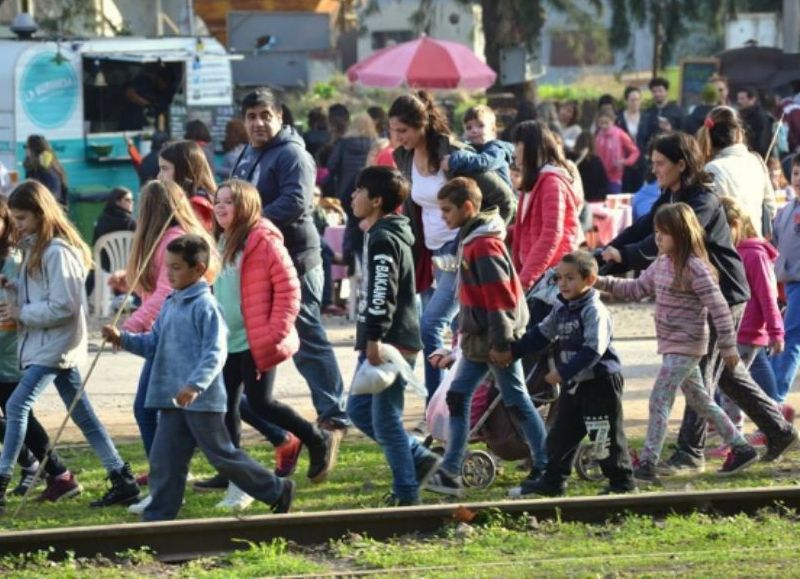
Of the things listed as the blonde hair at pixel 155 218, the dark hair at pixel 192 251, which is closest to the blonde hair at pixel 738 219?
the blonde hair at pixel 155 218

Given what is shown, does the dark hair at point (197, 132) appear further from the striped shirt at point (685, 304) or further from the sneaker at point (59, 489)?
the striped shirt at point (685, 304)

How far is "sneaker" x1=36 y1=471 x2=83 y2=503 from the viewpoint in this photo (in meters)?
9.52

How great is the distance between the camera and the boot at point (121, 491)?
30.5 feet

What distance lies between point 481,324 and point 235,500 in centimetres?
145

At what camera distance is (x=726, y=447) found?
10305 millimetres

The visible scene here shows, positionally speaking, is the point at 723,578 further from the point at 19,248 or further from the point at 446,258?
the point at 19,248

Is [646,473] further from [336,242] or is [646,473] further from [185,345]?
[336,242]

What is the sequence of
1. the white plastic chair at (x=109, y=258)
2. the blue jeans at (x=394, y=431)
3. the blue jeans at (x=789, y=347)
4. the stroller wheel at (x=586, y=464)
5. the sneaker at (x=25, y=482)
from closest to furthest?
1. the blue jeans at (x=394, y=431)
2. the stroller wheel at (x=586, y=464)
3. the sneaker at (x=25, y=482)
4. the blue jeans at (x=789, y=347)
5. the white plastic chair at (x=109, y=258)

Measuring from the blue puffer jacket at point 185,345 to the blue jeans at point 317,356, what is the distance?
5.71 ft

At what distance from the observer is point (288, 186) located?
9.91 m

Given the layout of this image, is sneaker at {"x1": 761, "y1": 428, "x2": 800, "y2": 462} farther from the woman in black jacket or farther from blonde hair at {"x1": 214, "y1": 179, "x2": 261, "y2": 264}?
blonde hair at {"x1": 214, "y1": 179, "x2": 261, "y2": 264}

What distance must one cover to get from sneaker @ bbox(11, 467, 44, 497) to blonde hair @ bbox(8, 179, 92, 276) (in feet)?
4.06

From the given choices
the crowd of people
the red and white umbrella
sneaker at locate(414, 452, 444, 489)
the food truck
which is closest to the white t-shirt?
the crowd of people

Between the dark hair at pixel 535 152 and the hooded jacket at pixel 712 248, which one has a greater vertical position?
the dark hair at pixel 535 152
